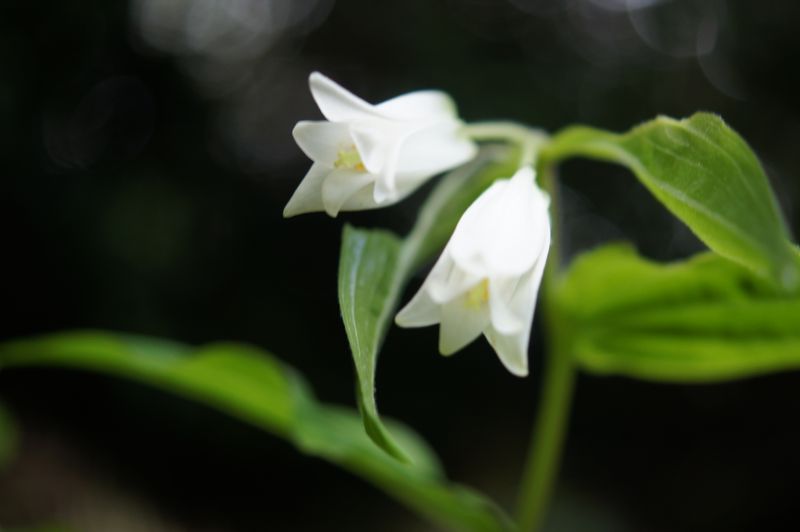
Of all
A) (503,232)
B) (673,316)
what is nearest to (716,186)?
(503,232)


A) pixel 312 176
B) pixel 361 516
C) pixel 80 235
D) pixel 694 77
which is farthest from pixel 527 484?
pixel 694 77

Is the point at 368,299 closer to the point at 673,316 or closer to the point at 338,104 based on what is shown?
the point at 338,104

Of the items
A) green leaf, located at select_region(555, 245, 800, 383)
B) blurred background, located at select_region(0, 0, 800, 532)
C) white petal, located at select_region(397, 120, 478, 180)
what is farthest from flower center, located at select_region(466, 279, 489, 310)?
blurred background, located at select_region(0, 0, 800, 532)

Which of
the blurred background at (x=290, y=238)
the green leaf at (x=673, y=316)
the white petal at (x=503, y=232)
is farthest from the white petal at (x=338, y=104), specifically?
the blurred background at (x=290, y=238)

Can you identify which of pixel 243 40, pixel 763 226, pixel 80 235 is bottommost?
pixel 763 226

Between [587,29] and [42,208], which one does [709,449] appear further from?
[42,208]

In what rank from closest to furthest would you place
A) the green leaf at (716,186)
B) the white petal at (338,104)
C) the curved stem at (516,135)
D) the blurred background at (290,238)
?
1. the green leaf at (716,186)
2. the white petal at (338,104)
3. the curved stem at (516,135)
4. the blurred background at (290,238)

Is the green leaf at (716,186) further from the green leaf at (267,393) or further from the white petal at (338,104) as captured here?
the green leaf at (267,393)
